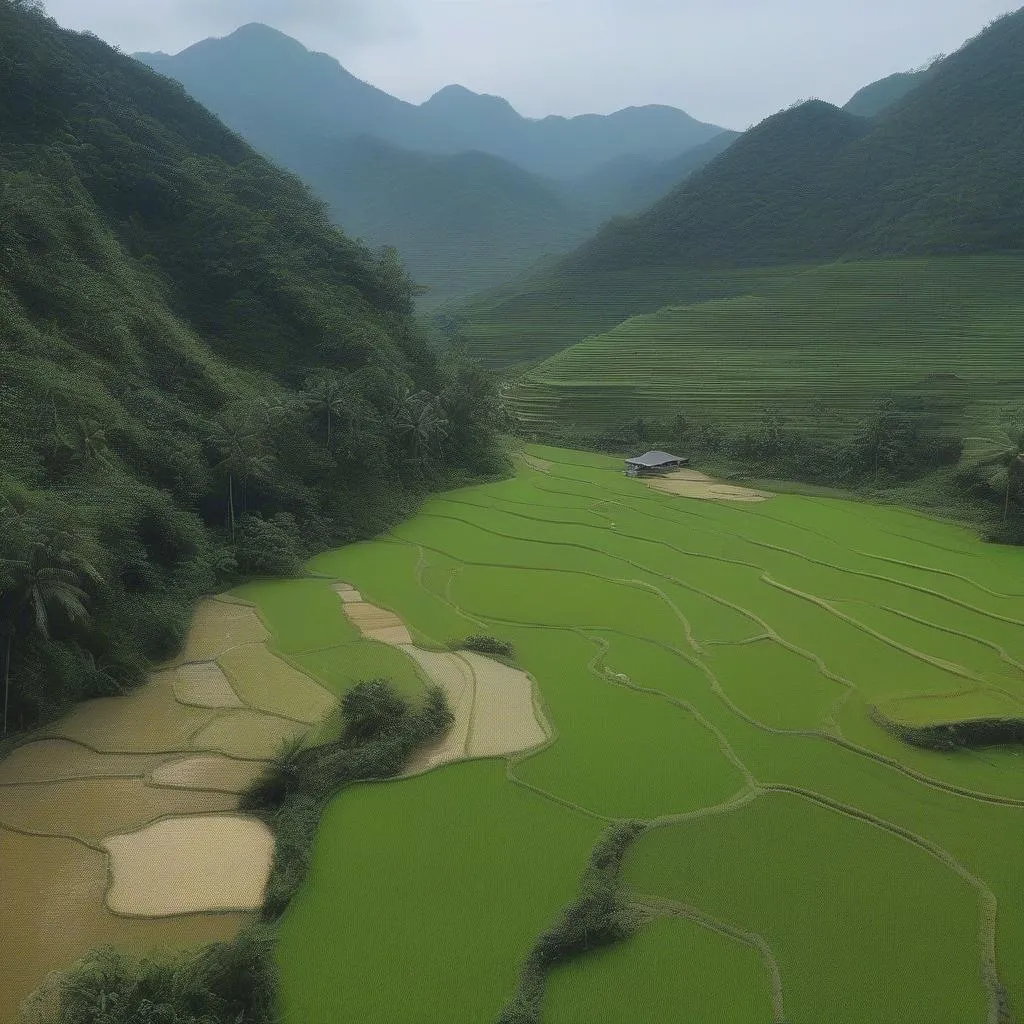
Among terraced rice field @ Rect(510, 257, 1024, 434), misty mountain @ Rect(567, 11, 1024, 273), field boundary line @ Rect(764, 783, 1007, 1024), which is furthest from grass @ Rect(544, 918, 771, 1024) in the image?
misty mountain @ Rect(567, 11, 1024, 273)

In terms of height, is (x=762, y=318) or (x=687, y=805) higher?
(x=762, y=318)

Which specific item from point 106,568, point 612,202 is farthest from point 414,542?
point 612,202

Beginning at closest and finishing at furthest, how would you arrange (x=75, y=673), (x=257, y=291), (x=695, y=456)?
Answer: (x=75, y=673), (x=257, y=291), (x=695, y=456)

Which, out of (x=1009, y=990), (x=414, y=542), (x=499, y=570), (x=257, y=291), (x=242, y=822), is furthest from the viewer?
(x=257, y=291)

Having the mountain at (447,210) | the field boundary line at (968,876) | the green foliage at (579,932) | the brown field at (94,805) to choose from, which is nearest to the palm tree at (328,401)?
the brown field at (94,805)

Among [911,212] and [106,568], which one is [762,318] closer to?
[911,212]

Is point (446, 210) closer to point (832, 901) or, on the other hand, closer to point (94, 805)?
point (94, 805)

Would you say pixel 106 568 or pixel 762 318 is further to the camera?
pixel 762 318

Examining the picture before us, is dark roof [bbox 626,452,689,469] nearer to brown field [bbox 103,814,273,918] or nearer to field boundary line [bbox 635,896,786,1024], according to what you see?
Answer: brown field [bbox 103,814,273,918]
